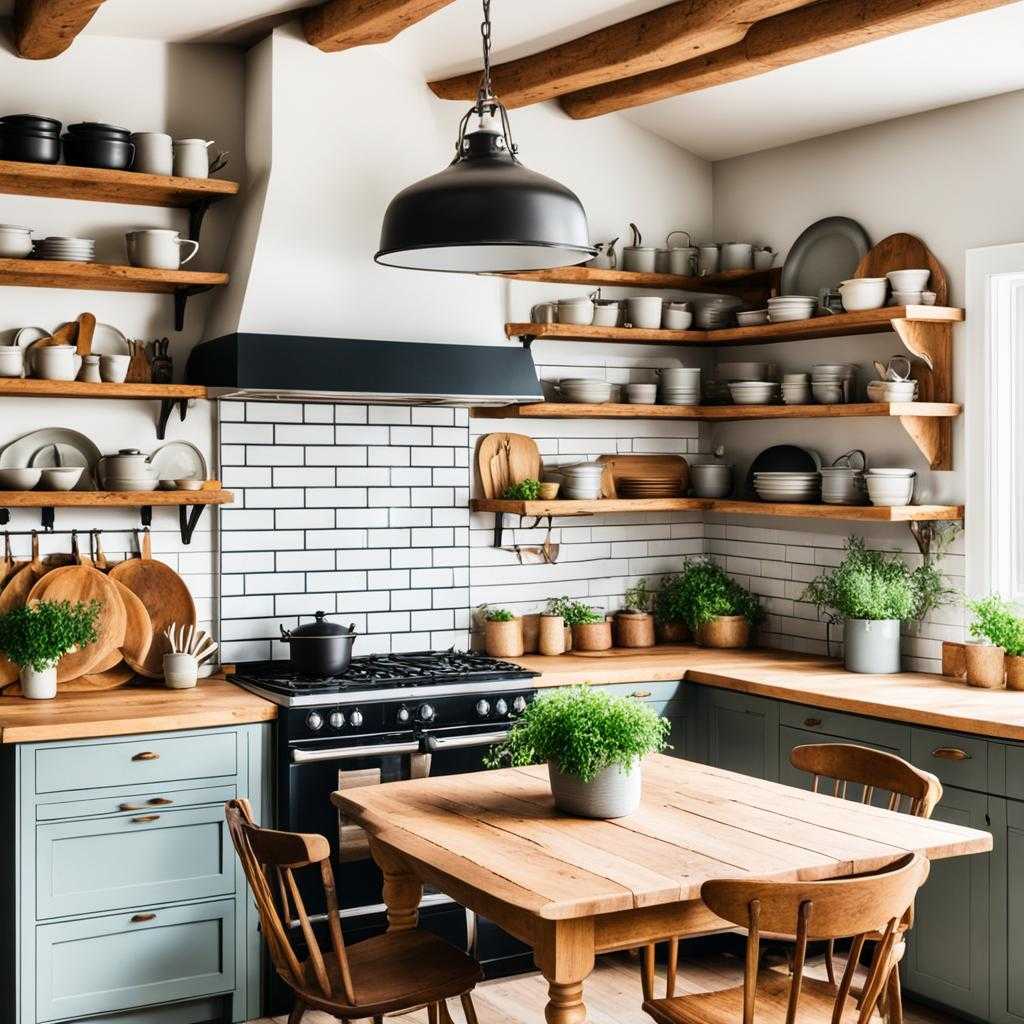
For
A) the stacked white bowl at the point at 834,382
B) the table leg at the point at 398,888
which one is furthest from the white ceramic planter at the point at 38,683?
the stacked white bowl at the point at 834,382

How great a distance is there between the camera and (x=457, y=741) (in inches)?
186

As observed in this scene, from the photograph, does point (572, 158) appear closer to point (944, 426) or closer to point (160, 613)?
point (944, 426)

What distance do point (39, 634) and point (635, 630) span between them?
96.9 inches

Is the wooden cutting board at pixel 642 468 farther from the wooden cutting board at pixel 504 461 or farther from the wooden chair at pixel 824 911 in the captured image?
the wooden chair at pixel 824 911

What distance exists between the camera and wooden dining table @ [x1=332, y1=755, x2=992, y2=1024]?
2.76 m

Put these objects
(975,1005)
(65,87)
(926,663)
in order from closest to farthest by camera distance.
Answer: (975,1005) → (65,87) → (926,663)

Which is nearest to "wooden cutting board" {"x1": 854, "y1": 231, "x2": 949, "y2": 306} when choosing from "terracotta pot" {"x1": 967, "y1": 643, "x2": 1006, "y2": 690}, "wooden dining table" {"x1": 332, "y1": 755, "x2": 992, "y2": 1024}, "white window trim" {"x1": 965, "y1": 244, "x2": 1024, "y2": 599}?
"white window trim" {"x1": 965, "y1": 244, "x2": 1024, "y2": 599}

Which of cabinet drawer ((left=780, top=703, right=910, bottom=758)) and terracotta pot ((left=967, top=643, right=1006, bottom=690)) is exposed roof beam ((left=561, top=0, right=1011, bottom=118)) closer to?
terracotta pot ((left=967, top=643, right=1006, bottom=690))

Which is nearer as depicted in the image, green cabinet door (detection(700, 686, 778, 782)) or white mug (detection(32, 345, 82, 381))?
white mug (detection(32, 345, 82, 381))

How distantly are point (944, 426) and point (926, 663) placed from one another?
90 centimetres

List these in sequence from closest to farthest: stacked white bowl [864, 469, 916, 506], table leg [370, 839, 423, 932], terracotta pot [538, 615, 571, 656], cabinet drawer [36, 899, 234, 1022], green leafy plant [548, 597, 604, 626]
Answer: table leg [370, 839, 423, 932] < cabinet drawer [36, 899, 234, 1022] < stacked white bowl [864, 469, 916, 506] < terracotta pot [538, 615, 571, 656] < green leafy plant [548, 597, 604, 626]

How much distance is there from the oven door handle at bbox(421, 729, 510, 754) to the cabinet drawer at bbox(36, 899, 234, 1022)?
32.2 inches

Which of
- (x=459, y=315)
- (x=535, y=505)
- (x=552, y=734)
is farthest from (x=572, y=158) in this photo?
(x=552, y=734)

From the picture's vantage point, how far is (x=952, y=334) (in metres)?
5.08
